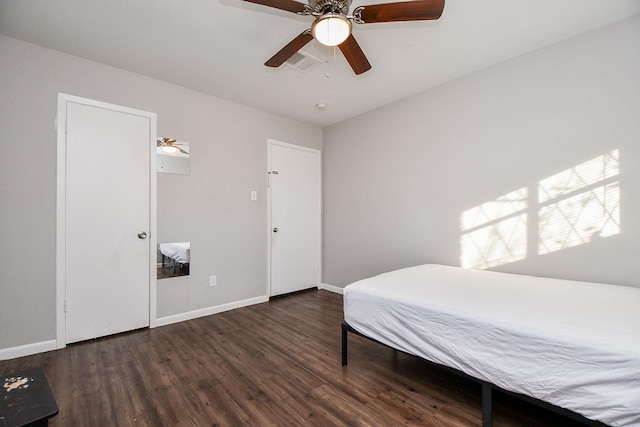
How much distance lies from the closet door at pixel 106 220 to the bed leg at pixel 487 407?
10.1 ft

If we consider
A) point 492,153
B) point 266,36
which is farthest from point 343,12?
point 492,153

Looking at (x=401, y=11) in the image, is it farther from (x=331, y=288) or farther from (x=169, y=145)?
(x=331, y=288)

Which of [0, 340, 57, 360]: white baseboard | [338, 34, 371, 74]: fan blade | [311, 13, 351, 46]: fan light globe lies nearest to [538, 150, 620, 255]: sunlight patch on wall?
[338, 34, 371, 74]: fan blade

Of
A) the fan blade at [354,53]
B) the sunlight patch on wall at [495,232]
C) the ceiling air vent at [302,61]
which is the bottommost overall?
the sunlight patch on wall at [495,232]

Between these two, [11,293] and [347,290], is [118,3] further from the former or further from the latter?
[347,290]

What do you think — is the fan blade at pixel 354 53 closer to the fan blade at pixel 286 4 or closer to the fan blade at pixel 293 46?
the fan blade at pixel 293 46

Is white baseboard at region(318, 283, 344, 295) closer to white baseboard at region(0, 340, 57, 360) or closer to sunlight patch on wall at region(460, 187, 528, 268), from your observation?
sunlight patch on wall at region(460, 187, 528, 268)

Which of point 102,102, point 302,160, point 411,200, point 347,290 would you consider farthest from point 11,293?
point 411,200

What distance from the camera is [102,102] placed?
269 centimetres

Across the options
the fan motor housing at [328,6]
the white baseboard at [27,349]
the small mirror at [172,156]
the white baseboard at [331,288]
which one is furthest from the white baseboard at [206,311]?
the fan motor housing at [328,6]

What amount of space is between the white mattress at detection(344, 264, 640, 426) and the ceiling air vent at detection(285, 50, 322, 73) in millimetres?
2085

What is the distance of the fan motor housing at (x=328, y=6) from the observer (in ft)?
5.16

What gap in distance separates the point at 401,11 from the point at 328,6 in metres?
0.42

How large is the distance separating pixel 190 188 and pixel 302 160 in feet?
5.70
